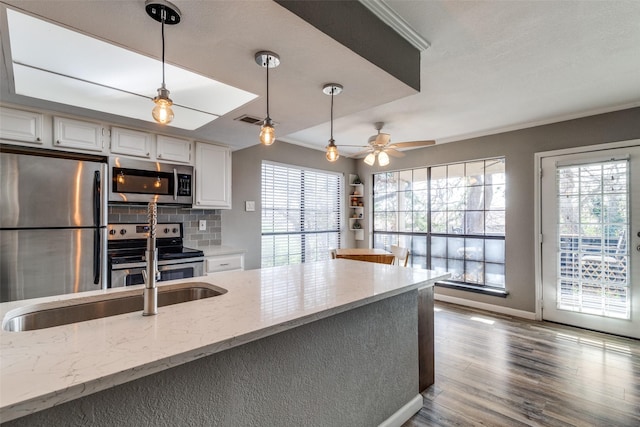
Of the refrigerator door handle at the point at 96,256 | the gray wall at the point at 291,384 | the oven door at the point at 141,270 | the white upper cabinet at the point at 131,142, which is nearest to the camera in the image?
the gray wall at the point at 291,384

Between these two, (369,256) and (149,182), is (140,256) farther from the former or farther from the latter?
(369,256)

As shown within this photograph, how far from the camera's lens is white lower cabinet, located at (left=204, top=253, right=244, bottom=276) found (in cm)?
318

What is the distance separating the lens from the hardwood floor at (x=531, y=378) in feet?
6.55

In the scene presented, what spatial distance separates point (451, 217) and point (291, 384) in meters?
3.95

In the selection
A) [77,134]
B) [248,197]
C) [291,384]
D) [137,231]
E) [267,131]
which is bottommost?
[291,384]

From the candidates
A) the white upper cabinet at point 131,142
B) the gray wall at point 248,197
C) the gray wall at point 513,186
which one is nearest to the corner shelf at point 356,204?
the gray wall at point 248,197

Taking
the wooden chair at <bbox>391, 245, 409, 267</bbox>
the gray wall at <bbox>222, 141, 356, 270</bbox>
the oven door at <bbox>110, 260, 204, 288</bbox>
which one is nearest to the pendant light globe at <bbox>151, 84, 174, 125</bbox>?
the oven door at <bbox>110, 260, 204, 288</bbox>

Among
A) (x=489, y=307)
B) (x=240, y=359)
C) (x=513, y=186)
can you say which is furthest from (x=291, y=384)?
(x=513, y=186)

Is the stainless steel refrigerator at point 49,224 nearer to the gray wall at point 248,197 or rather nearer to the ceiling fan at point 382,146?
the gray wall at point 248,197

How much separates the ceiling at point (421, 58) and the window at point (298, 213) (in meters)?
1.21

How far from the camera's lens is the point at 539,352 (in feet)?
9.51

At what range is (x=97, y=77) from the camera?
2273 mm

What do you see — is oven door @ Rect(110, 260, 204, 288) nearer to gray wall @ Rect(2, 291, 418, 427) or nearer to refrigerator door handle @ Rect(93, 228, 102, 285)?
refrigerator door handle @ Rect(93, 228, 102, 285)

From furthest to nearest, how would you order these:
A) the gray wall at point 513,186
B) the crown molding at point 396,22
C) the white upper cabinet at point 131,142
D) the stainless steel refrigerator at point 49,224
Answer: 1. the gray wall at point 513,186
2. the white upper cabinet at point 131,142
3. the stainless steel refrigerator at point 49,224
4. the crown molding at point 396,22
